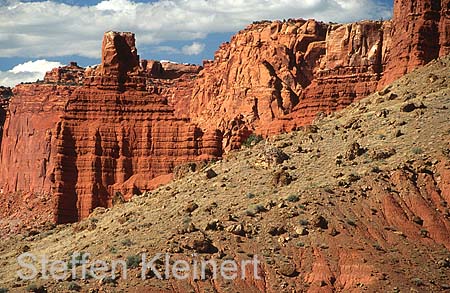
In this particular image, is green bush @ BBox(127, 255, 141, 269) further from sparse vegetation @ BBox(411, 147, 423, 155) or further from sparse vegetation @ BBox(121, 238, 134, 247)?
sparse vegetation @ BBox(411, 147, 423, 155)

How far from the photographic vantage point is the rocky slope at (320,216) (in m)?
44.3

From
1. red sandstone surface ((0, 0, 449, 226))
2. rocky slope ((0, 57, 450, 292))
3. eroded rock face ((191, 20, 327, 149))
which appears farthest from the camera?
eroded rock face ((191, 20, 327, 149))

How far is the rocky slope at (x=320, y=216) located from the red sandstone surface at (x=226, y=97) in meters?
17.5

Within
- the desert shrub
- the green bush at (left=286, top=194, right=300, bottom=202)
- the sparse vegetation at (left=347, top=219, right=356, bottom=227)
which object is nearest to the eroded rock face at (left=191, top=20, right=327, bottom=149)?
the green bush at (left=286, top=194, right=300, bottom=202)

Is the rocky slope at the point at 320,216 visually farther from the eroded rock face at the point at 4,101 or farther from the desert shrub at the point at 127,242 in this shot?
the eroded rock face at the point at 4,101

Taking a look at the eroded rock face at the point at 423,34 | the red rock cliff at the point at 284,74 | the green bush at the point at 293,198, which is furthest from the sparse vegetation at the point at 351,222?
the red rock cliff at the point at 284,74

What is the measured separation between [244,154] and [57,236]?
13.5m

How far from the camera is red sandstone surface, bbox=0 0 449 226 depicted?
82.1 m

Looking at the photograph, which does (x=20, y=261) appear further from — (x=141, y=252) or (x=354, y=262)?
(x=354, y=262)

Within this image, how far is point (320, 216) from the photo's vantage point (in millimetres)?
47156

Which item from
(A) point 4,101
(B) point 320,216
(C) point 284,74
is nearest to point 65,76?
(A) point 4,101

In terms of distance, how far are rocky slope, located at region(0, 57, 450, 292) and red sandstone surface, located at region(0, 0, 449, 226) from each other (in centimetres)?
1745

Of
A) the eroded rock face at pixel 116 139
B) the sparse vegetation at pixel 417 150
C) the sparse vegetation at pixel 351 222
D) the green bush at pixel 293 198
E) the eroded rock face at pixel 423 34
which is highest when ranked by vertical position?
the eroded rock face at pixel 423 34

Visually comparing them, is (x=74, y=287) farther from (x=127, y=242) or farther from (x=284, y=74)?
(x=284, y=74)
